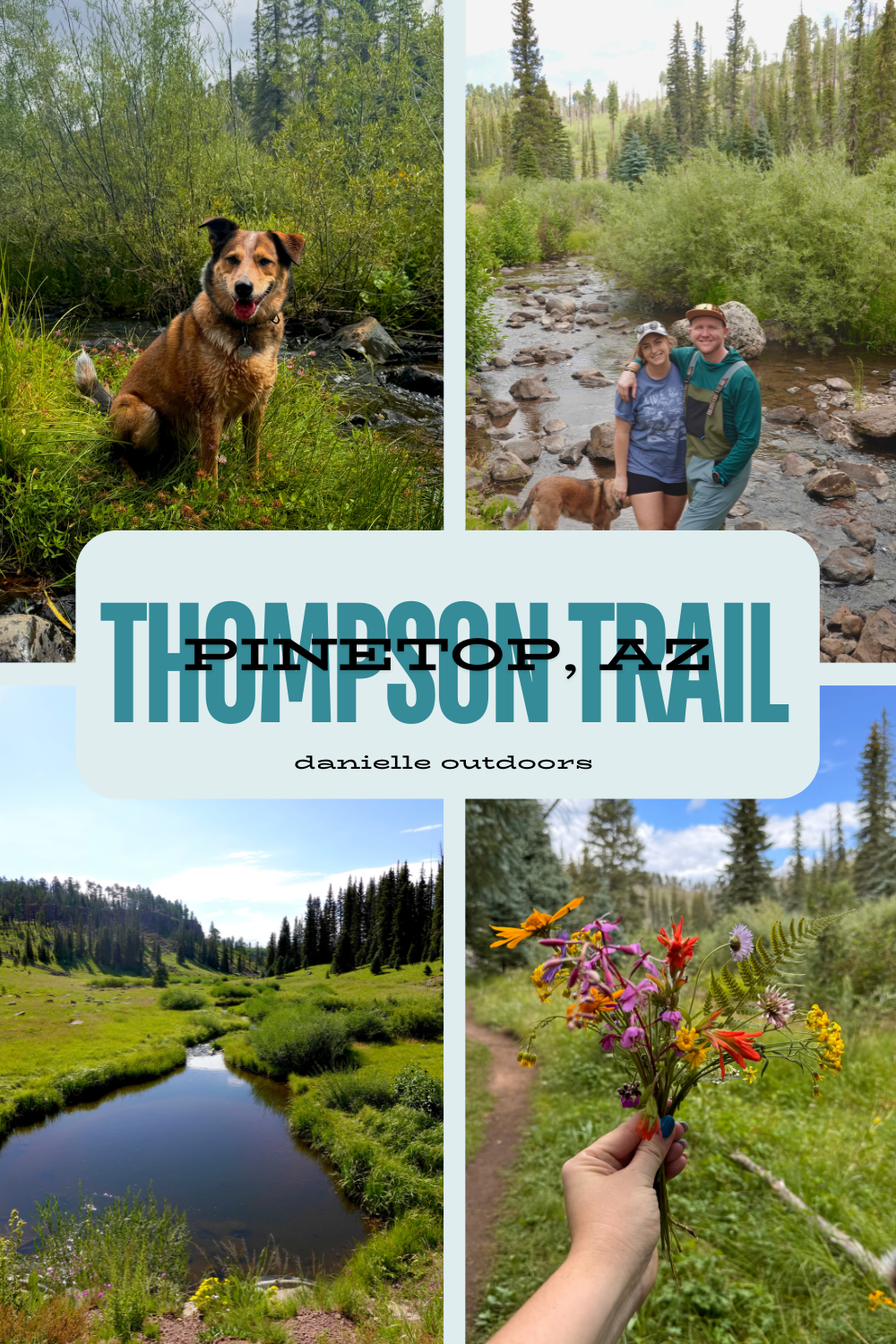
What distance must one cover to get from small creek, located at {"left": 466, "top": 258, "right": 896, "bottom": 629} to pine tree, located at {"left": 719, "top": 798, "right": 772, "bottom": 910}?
1.13 metres

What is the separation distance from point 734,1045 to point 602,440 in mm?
2382

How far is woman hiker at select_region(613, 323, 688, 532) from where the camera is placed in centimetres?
323

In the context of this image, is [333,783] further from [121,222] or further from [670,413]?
[121,222]

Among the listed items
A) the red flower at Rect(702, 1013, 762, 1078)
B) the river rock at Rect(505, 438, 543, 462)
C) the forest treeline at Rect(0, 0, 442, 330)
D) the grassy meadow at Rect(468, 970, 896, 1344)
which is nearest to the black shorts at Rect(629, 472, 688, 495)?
the river rock at Rect(505, 438, 543, 462)

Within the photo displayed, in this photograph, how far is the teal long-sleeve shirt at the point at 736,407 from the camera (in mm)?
3166

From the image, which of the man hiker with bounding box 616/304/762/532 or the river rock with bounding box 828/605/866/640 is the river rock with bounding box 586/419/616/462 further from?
the river rock with bounding box 828/605/866/640

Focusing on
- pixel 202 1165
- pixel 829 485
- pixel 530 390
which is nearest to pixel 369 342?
pixel 530 390

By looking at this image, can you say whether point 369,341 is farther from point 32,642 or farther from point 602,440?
point 32,642

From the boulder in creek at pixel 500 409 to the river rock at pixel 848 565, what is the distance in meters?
1.38

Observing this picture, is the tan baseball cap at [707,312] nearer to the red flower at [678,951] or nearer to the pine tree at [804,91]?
the pine tree at [804,91]

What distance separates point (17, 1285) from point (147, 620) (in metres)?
2.09

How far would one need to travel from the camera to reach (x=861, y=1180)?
10.3ft

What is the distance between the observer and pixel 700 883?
401cm

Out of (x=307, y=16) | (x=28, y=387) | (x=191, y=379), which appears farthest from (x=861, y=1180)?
(x=307, y=16)
